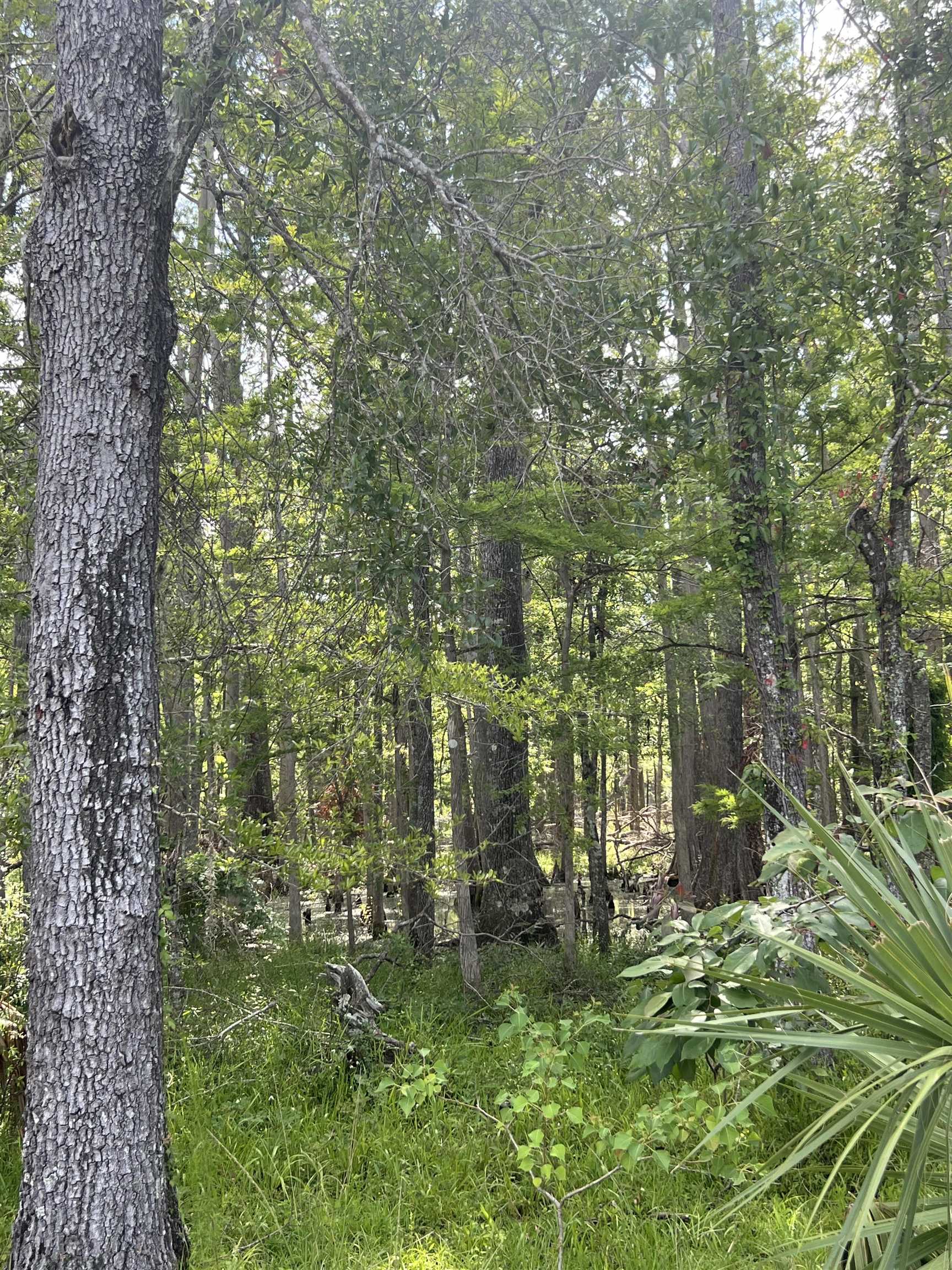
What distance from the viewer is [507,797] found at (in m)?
8.43

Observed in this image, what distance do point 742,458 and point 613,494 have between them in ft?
2.91

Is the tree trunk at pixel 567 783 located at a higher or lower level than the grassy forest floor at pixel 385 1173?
higher

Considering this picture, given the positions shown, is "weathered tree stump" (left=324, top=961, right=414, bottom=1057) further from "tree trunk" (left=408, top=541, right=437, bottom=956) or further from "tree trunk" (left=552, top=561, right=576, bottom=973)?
"tree trunk" (left=552, top=561, right=576, bottom=973)

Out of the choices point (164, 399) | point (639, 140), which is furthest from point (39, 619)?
point (639, 140)

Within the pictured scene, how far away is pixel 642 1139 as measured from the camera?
11.1 ft

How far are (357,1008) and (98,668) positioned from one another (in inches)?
120

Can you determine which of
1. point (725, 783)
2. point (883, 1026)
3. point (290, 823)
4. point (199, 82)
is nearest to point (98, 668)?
point (199, 82)

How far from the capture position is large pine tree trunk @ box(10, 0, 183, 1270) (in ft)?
9.66

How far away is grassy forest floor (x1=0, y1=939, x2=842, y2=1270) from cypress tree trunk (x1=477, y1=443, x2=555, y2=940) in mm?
2649

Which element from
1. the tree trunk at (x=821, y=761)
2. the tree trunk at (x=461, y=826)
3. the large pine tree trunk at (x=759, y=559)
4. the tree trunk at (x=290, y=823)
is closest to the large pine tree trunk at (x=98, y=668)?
the tree trunk at (x=290, y=823)

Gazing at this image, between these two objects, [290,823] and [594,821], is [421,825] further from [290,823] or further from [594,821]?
[290,823]

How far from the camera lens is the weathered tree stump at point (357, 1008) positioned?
16.0 feet

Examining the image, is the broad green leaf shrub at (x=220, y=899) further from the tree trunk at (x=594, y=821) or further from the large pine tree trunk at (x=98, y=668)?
the tree trunk at (x=594, y=821)

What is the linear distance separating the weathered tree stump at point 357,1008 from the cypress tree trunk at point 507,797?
9.55ft
